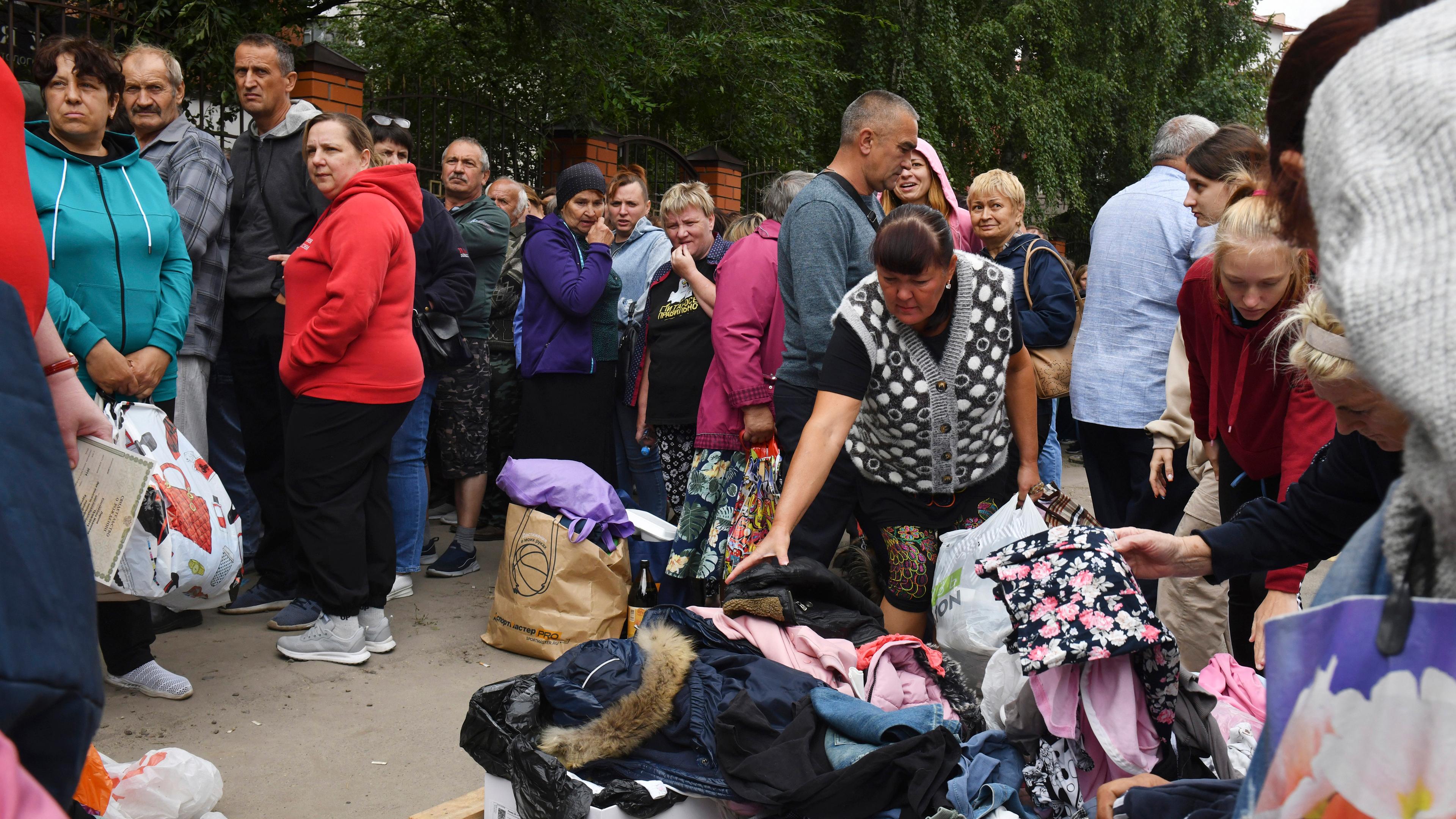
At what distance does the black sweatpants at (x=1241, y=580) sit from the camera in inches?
130

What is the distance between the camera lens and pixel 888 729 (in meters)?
→ 2.29

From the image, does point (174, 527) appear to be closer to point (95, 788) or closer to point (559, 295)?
point (95, 788)

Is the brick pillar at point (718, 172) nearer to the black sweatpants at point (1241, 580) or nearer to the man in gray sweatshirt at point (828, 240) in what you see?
the man in gray sweatshirt at point (828, 240)

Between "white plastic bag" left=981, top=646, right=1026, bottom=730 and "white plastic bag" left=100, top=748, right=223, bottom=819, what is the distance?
1.89 m

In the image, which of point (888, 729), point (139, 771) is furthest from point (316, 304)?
point (888, 729)

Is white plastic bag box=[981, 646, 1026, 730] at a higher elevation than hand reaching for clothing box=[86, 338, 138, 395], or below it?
below

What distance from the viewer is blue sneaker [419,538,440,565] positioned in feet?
18.0

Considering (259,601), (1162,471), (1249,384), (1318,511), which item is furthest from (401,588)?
(1318,511)

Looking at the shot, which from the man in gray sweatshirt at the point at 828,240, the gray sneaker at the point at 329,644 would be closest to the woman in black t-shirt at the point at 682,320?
the man in gray sweatshirt at the point at 828,240

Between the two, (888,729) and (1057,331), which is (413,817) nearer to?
(888,729)

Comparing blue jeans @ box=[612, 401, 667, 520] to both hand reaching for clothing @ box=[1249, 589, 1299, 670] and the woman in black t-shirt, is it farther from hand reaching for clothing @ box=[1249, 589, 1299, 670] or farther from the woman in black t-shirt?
hand reaching for clothing @ box=[1249, 589, 1299, 670]

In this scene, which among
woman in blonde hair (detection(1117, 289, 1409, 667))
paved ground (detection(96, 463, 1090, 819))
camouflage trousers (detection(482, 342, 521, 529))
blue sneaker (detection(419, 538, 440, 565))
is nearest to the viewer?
woman in blonde hair (detection(1117, 289, 1409, 667))

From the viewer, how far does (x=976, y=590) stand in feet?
9.93

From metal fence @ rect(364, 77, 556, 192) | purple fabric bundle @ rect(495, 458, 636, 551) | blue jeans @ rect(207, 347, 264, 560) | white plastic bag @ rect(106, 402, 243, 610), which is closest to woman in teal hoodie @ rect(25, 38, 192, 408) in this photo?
white plastic bag @ rect(106, 402, 243, 610)
